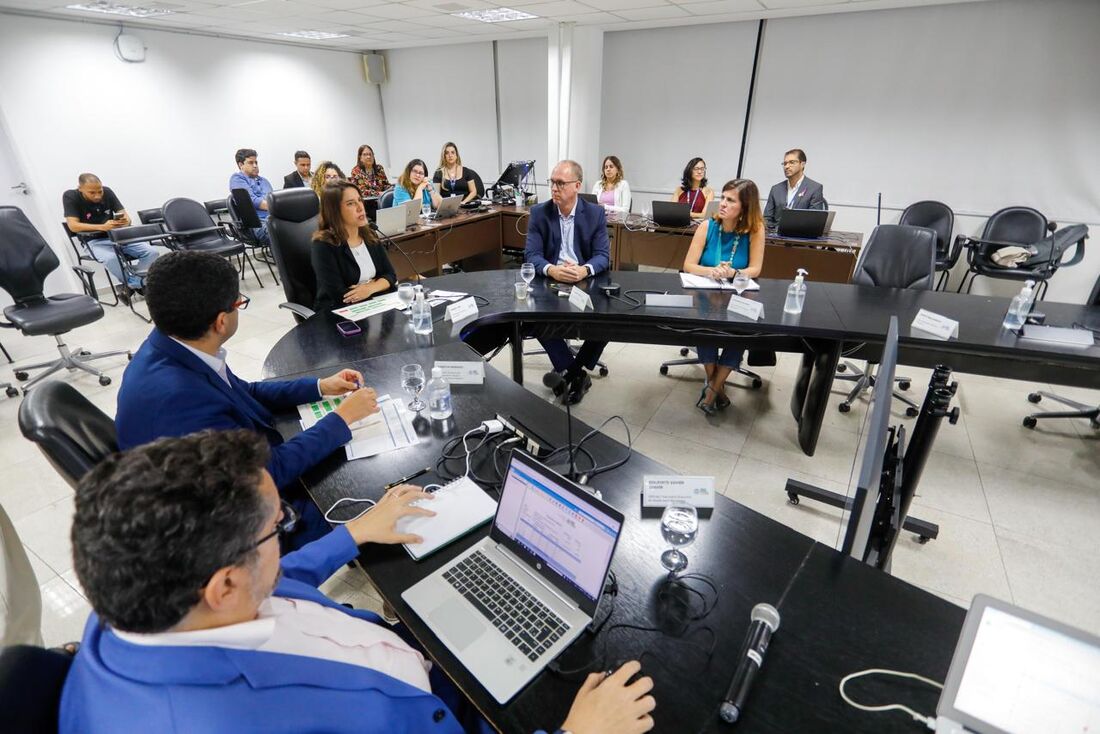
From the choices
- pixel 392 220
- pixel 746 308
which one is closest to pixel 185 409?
pixel 746 308

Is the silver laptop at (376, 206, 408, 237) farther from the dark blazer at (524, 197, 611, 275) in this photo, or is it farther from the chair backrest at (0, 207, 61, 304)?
the chair backrest at (0, 207, 61, 304)

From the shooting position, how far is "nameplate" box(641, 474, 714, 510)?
1.27 m

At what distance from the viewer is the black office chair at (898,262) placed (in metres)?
2.98

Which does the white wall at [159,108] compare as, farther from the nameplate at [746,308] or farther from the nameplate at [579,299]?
the nameplate at [746,308]

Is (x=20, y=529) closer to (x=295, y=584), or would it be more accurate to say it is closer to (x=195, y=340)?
(x=195, y=340)

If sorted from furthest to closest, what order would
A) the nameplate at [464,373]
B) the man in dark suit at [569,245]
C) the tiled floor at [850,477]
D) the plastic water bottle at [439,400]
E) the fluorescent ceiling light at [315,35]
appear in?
1. the fluorescent ceiling light at [315,35]
2. the man in dark suit at [569,245]
3. the tiled floor at [850,477]
4. the nameplate at [464,373]
5. the plastic water bottle at [439,400]

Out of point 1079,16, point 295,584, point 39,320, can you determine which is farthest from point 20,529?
point 1079,16

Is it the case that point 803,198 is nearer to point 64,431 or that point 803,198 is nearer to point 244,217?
point 64,431

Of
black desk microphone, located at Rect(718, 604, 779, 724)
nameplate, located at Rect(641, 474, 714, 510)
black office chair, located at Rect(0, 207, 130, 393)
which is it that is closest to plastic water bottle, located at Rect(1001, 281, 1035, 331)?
nameplate, located at Rect(641, 474, 714, 510)

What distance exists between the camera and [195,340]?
139cm

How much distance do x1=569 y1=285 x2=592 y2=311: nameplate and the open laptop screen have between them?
160cm

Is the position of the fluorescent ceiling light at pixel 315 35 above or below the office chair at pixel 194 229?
above

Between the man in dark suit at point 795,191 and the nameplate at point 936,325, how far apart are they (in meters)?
2.59

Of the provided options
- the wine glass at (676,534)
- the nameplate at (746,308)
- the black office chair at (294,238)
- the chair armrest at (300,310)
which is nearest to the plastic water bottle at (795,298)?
the nameplate at (746,308)
